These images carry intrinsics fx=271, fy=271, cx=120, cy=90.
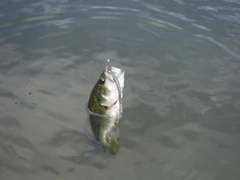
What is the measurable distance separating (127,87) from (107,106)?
136 cm

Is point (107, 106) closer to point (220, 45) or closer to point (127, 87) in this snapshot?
point (127, 87)

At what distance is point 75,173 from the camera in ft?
12.9

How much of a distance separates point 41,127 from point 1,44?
3.30 meters

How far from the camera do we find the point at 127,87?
551 centimetres

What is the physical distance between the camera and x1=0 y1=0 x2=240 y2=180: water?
4102 millimetres

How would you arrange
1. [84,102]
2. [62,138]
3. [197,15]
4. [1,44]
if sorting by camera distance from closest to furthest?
[62,138]
[84,102]
[1,44]
[197,15]

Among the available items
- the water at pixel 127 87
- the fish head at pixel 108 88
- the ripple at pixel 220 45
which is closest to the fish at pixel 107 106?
the fish head at pixel 108 88

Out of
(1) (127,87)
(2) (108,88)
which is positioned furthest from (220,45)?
(2) (108,88)

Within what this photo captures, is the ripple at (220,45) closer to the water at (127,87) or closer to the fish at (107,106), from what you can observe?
the water at (127,87)

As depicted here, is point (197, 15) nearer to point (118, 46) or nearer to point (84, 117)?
point (118, 46)

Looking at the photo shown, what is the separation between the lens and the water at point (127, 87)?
4.10 meters

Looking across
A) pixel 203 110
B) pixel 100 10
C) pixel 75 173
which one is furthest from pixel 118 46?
pixel 75 173

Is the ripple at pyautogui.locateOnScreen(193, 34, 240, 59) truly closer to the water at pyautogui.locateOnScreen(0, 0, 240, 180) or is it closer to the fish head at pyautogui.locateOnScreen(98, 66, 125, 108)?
the water at pyautogui.locateOnScreen(0, 0, 240, 180)

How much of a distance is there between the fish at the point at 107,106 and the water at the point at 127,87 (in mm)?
180
